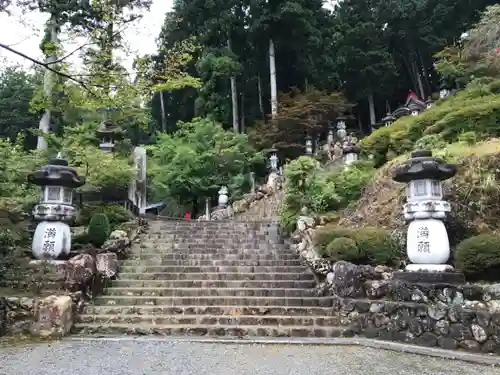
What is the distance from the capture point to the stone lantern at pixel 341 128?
23.5 m

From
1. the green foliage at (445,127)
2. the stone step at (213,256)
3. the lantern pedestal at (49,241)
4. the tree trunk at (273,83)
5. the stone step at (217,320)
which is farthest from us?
the tree trunk at (273,83)

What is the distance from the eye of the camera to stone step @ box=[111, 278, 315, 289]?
874 cm

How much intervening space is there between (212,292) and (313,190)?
4.17 m

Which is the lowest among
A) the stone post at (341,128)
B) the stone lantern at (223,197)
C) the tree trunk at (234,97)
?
the stone lantern at (223,197)

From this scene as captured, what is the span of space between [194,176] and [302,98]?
740 centimetres

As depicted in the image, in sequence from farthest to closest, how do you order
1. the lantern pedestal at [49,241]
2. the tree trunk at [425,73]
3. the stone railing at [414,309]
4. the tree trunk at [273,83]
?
1. the tree trunk at [425,73]
2. the tree trunk at [273,83]
3. the lantern pedestal at [49,241]
4. the stone railing at [414,309]

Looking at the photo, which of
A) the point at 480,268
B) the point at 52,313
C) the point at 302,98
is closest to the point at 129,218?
the point at 52,313

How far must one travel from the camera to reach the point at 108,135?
55.9ft

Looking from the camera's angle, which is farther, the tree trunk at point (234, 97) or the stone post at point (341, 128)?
the tree trunk at point (234, 97)

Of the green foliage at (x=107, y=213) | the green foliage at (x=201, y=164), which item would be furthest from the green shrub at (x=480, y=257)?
the green foliage at (x=201, y=164)

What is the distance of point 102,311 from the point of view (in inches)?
301

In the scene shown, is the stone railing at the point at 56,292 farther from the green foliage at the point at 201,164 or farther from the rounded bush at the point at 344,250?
the green foliage at the point at 201,164

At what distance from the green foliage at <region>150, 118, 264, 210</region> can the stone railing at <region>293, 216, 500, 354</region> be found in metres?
12.3

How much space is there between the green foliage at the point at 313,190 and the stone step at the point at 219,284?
2.40 metres
